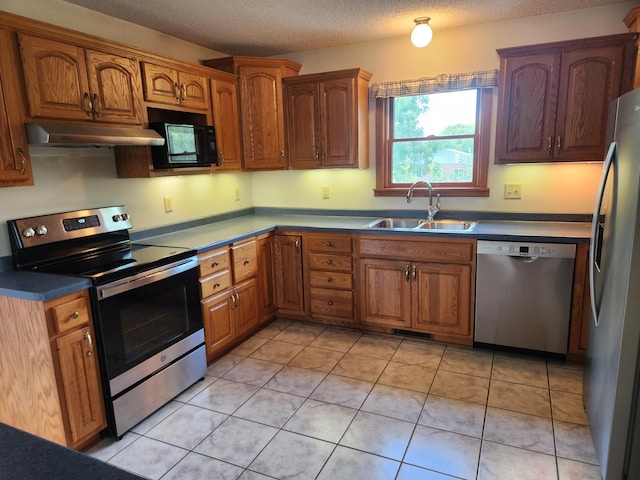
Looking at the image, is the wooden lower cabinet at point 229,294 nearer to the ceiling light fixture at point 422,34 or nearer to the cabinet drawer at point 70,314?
the cabinet drawer at point 70,314

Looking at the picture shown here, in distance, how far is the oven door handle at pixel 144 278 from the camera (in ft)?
6.80

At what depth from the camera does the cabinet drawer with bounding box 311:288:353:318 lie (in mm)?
3436

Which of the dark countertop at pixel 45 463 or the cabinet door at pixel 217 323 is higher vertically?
the dark countertop at pixel 45 463

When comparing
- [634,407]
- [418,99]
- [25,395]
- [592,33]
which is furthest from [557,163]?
[25,395]

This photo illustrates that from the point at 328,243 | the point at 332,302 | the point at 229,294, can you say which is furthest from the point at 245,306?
the point at 328,243

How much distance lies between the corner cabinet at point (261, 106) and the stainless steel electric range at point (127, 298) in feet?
4.21

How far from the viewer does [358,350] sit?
10.3 ft

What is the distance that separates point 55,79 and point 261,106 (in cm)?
170

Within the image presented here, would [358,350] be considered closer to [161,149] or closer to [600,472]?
[600,472]

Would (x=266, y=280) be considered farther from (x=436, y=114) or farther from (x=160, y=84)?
(x=436, y=114)

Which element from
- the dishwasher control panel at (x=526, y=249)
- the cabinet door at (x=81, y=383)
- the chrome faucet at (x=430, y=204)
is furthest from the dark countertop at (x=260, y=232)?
the chrome faucet at (x=430, y=204)

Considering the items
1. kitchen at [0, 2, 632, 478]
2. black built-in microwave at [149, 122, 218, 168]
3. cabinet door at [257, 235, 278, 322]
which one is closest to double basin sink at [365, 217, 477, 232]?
kitchen at [0, 2, 632, 478]

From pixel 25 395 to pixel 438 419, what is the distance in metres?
2.08

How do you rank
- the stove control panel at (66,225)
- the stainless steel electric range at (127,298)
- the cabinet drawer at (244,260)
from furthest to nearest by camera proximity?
the cabinet drawer at (244,260) < the stove control panel at (66,225) < the stainless steel electric range at (127,298)
